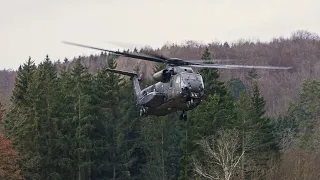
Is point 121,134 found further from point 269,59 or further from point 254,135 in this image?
point 269,59

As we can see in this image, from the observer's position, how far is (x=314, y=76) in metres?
157

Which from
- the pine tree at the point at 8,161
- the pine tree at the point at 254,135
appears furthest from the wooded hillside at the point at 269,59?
the pine tree at the point at 8,161

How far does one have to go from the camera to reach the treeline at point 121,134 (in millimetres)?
47875

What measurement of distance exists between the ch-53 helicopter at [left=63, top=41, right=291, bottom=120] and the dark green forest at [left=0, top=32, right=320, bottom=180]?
17.6m

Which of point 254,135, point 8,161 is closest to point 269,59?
point 254,135

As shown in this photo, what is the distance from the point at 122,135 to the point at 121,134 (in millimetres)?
148

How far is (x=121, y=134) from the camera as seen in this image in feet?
172

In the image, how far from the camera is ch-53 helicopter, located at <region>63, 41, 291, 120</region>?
25203 mm

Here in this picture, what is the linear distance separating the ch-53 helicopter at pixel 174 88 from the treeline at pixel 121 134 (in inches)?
692

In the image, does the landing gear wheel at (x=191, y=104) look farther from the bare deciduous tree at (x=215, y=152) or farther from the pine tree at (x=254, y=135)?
the pine tree at (x=254, y=135)

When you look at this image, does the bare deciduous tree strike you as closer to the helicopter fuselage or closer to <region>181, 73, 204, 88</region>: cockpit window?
the helicopter fuselage

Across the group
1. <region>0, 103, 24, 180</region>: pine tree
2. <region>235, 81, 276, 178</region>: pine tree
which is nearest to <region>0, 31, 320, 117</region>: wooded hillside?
<region>235, 81, 276, 178</region>: pine tree

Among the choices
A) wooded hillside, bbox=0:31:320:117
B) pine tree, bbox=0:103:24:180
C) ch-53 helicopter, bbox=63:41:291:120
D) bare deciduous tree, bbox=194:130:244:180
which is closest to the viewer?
ch-53 helicopter, bbox=63:41:291:120

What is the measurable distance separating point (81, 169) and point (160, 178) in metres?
8.42
